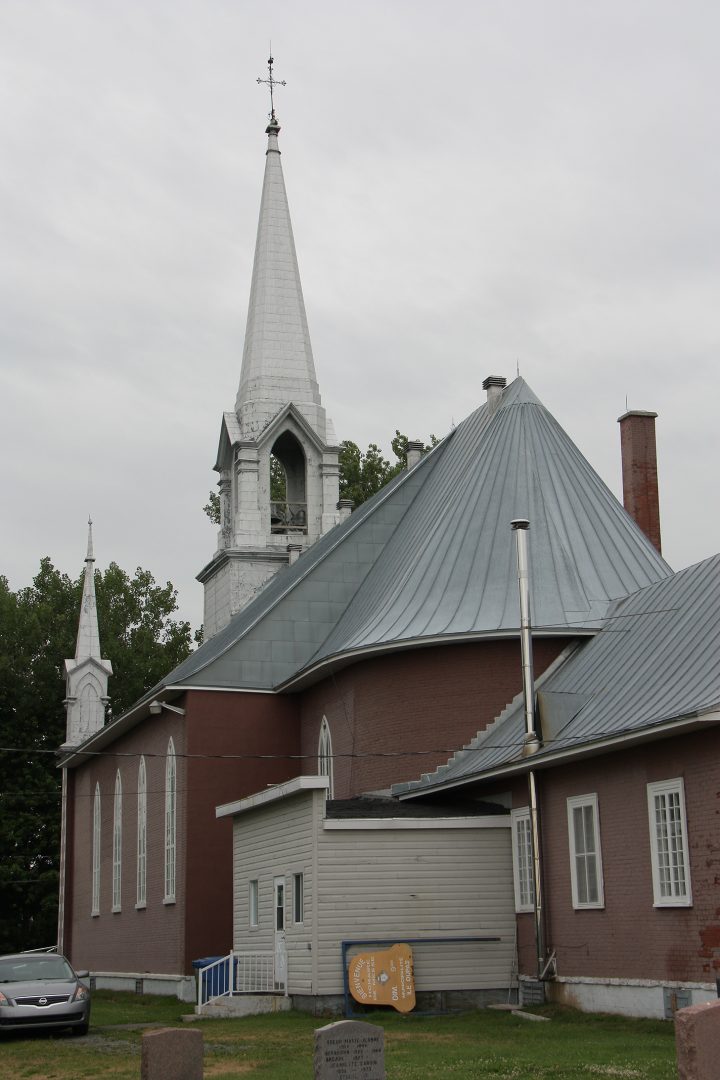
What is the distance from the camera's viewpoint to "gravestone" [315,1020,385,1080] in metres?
10.6

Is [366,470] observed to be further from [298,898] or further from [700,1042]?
[700,1042]

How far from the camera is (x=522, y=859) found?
22.3 m

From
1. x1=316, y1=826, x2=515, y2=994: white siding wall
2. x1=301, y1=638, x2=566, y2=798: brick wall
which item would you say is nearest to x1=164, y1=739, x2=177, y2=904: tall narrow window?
x1=301, y1=638, x2=566, y2=798: brick wall

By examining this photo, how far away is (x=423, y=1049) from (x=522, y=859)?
6798 millimetres

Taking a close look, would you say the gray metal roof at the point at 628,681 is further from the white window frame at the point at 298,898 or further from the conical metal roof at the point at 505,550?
the white window frame at the point at 298,898

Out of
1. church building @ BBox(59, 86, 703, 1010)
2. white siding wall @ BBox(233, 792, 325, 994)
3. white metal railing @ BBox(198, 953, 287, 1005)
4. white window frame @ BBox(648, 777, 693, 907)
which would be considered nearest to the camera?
white window frame @ BBox(648, 777, 693, 907)

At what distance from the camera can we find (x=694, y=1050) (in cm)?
917

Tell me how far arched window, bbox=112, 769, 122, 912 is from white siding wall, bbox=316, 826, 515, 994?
647 inches

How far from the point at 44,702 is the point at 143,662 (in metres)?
6.33

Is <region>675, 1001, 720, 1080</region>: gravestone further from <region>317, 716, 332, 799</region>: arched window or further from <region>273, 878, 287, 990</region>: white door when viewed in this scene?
<region>317, 716, 332, 799</region>: arched window

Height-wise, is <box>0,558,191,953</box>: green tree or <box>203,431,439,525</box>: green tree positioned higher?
<box>203,431,439,525</box>: green tree

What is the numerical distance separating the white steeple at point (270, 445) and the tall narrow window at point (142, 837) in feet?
19.7

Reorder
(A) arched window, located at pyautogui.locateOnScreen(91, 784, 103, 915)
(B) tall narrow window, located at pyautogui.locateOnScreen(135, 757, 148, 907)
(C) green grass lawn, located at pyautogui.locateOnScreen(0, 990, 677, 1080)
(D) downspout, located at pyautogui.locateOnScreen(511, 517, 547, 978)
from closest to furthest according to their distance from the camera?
1. (C) green grass lawn, located at pyautogui.locateOnScreen(0, 990, 677, 1080)
2. (D) downspout, located at pyautogui.locateOnScreen(511, 517, 547, 978)
3. (B) tall narrow window, located at pyautogui.locateOnScreen(135, 757, 148, 907)
4. (A) arched window, located at pyautogui.locateOnScreen(91, 784, 103, 915)

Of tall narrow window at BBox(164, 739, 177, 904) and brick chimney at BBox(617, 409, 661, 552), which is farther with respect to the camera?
brick chimney at BBox(617, 409, 661, 552)
